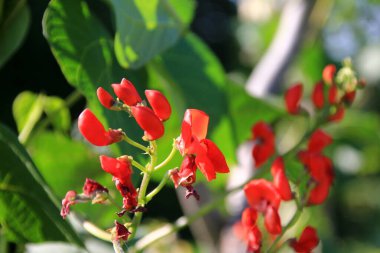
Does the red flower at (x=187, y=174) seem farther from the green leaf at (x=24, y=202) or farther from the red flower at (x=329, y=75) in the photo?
the red flower at (x=329, y=75)

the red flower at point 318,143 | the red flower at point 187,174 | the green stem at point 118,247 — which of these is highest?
the red flower at point 187,174

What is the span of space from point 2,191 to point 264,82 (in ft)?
1.92

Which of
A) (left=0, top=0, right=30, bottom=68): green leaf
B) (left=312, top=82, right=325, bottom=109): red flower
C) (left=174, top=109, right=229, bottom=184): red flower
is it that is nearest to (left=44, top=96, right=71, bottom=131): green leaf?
(left=0, top=0, right=30, bottom=68): green leaf

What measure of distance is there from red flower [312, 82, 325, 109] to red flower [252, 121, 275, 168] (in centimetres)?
6

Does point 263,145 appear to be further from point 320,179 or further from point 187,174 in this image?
point 187,174

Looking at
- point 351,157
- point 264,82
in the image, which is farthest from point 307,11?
point 351,157

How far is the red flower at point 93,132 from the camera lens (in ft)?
1.49

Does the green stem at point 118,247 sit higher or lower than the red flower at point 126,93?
lower

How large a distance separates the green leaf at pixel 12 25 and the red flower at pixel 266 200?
9.4 inches

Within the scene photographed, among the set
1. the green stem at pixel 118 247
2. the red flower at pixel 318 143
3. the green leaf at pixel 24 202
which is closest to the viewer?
the green stem at pixel 118 247

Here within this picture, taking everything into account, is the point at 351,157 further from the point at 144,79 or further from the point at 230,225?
the point at 144,79

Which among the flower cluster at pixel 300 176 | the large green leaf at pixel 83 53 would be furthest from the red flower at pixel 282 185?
the large green leaf at pixel 83 53

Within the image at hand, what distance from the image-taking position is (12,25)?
0.66 m

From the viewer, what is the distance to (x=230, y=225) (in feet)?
3.49
